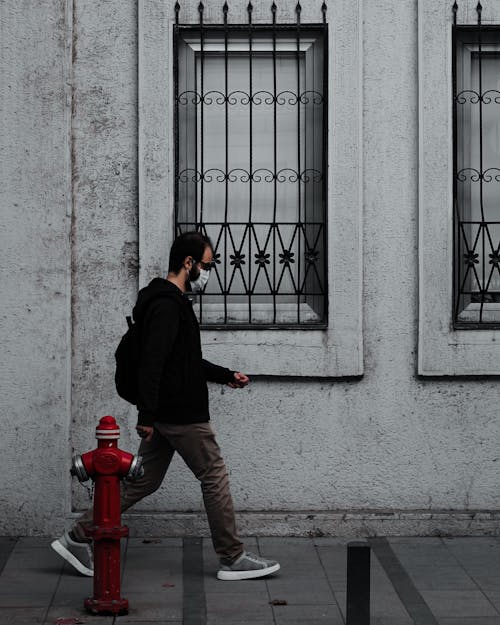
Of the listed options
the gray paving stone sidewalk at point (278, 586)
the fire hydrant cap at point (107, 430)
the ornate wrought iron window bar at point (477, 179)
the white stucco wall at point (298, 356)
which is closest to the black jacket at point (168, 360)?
the fire hydrant cap at point (107, 430)

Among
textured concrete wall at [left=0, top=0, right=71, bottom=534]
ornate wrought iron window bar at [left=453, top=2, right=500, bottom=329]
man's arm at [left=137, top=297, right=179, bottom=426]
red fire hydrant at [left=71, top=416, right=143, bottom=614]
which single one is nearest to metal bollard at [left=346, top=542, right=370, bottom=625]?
red fire hydrant at [left=71, top=416, right=143, bottom=614]

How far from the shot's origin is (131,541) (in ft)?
26.6

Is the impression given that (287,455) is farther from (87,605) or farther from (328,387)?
(87,605)

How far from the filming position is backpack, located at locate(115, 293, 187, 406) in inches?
269

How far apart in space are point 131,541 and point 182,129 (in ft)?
9.27

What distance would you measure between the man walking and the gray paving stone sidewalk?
7.8 inches

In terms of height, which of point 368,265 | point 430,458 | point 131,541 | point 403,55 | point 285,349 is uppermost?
point 403,55

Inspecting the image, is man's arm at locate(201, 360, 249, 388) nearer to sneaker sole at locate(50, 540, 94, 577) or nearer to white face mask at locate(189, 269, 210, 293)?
white face mask at locate(189, 269, 210, 293)

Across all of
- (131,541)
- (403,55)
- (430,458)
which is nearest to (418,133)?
(403,55)

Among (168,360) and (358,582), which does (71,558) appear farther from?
(358,582)

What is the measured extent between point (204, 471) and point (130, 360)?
30.1 inches

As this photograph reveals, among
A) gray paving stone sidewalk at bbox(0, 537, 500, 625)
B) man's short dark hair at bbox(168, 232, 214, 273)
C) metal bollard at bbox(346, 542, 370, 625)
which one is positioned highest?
man's short dark hair at bbox(168, 232, 214, 273)

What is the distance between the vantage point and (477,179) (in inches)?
337

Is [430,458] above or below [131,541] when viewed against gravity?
above
